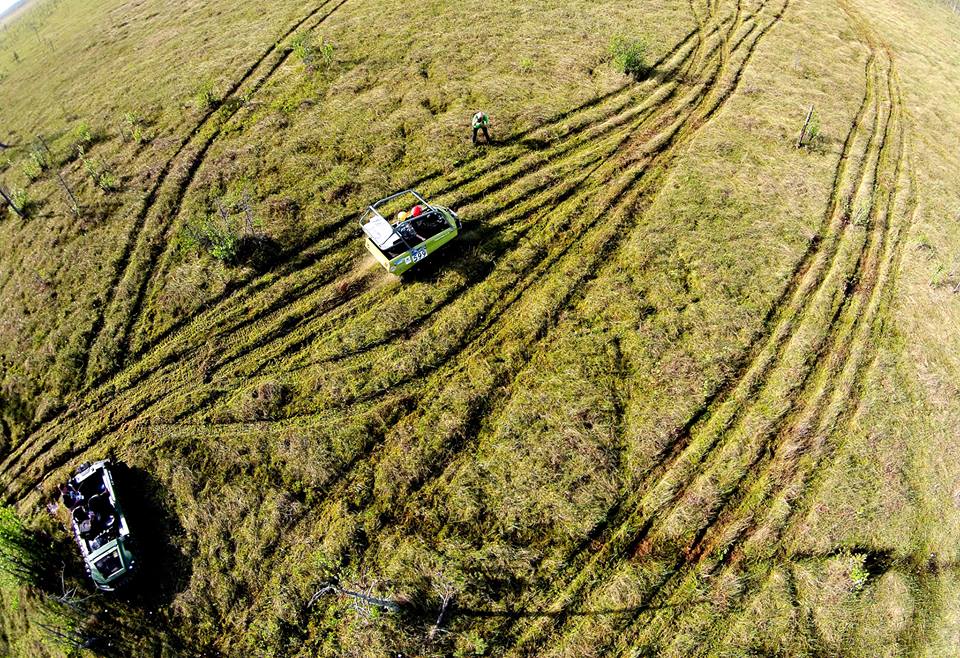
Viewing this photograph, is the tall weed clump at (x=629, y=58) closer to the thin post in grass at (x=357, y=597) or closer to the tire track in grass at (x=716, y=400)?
the tire track in grass at (x=716, y=400)

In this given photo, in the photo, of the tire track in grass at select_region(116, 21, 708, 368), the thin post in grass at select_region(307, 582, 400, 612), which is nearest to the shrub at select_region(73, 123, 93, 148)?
the tire track in grass at select_region(116, 21, 708, 368)

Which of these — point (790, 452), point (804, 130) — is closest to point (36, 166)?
point (790, 452)

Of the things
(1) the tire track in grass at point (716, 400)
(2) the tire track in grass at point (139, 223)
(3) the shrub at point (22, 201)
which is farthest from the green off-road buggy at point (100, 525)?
(3) the shrub at point (22, 201)

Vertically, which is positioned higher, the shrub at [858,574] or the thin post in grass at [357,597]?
the thin post in grass at [357,597]

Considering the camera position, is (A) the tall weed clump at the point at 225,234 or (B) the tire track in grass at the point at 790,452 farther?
(A) the tall weed clump at the point at 225,234

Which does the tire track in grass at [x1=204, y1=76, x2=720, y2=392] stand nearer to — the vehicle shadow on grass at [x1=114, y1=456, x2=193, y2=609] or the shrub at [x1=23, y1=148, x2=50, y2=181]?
the vehicle shadow on grass at [x1=114, y1=456, x2=193, y2=609]

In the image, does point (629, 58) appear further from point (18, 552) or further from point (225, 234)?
point (18, 552)

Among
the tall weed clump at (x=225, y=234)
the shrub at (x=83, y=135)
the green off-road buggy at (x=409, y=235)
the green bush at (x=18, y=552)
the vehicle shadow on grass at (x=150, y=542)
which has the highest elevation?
the shrub at (x=83, y=135)

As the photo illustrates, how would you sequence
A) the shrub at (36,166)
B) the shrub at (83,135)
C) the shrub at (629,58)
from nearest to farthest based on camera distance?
the shrub at (36,166), the shrub at (83,135), the shrub at (629,58)
